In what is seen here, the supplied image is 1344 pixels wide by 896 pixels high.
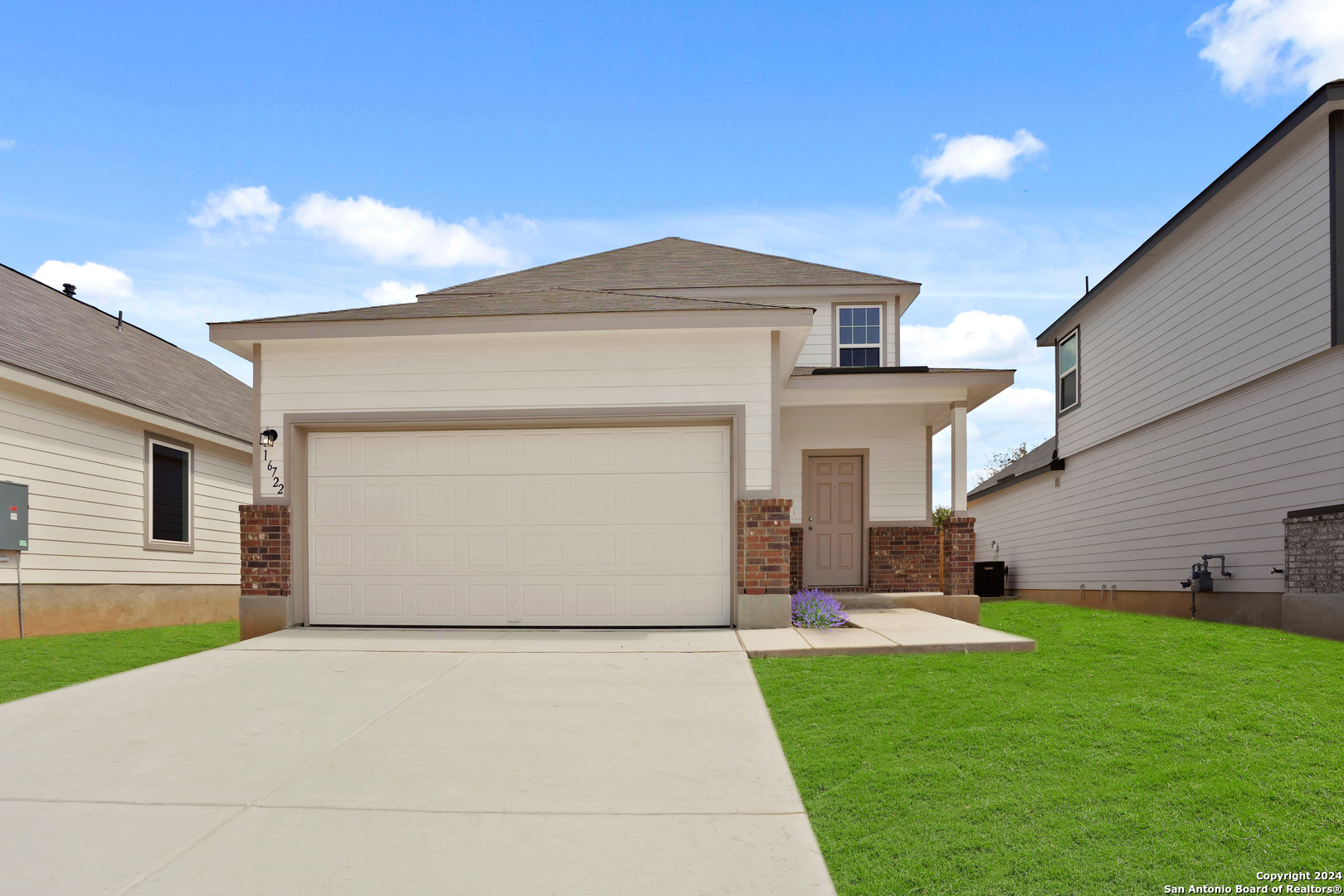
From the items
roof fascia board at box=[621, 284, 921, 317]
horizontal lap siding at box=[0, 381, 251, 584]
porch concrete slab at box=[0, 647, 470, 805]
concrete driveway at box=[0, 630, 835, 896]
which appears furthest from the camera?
roof fascia board at box=[621, 284, 921, 317]

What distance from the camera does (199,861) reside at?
3.61 meters

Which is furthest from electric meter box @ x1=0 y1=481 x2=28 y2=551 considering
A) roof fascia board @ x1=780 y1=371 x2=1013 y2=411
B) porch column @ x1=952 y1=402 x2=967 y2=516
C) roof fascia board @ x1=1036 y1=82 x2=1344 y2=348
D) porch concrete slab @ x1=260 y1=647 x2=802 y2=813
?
roof fascia board @ x1=1036 y1=82 x2=1344 y2=348

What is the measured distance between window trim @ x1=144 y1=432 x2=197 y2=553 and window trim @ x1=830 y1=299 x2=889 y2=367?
11.3 m

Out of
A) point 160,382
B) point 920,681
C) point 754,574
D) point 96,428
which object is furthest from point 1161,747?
point 160,382

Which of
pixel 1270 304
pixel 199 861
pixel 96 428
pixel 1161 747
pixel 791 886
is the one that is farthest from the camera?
pixel 96 428

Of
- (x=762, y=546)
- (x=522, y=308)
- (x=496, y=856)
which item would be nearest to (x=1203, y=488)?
(x=762, y=546)

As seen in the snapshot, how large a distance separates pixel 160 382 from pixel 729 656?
40.6 ft

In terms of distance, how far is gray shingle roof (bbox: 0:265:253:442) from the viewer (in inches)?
468

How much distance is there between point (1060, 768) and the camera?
4.39m

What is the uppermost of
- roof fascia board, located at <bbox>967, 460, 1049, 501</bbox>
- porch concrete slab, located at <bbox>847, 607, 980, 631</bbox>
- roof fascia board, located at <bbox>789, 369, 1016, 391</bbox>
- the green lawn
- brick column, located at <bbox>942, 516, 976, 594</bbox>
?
roof fascia board, located at <bbox>789, 369, 1016, 391</bbox>

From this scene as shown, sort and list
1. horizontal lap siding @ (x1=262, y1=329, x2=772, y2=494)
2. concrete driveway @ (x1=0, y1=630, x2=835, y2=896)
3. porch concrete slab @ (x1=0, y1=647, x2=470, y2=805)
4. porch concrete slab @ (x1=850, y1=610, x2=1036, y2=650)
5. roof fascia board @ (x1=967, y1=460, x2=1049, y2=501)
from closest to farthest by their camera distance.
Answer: concrete driveway @ (x1=0, y1=630, x2=835, y2=896)
porch concrete slab @ (x1=0, y1=647, x2=470, y2=805)
porch concrete slab @ (x1=850, y1=610, x2=1036, y2=650)
horizontal lap siding @ (x1=262, y1=329, x2=772, y2=494)
roof fascia board @ (x1=967, y1=460, x2=1049, y2=501)

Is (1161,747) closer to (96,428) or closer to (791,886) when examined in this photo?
(791,886)

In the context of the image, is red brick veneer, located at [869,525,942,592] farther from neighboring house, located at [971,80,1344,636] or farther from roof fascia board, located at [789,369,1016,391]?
neighboring house, located at [971,80,1344,636]

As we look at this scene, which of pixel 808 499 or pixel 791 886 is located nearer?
pixel 791 886
